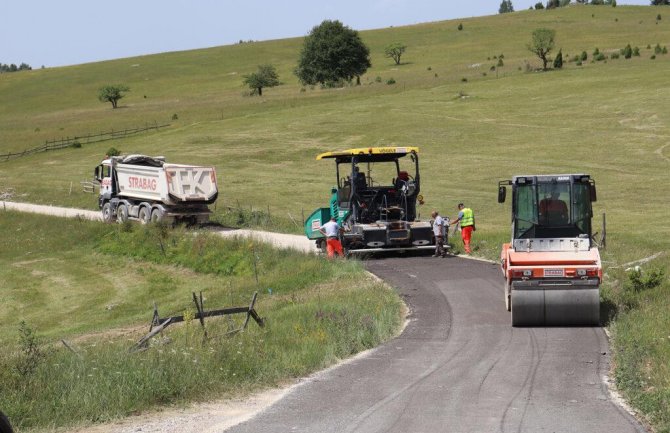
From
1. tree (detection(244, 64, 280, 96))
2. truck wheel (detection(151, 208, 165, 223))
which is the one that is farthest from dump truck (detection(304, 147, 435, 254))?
tree (detection(244, 64, 280, 96))

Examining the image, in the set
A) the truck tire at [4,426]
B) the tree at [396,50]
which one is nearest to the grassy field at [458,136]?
the tree at [396,50]

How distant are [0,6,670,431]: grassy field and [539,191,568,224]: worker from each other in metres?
2.27

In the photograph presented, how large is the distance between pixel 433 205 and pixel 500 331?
28835mm

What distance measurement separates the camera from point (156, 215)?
42688 mm

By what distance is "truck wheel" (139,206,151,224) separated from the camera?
1700 inches

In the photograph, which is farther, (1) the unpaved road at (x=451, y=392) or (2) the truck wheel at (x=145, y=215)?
(2) the truck wheel at (x=145, y=215)

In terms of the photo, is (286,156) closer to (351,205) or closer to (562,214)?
(351,205)

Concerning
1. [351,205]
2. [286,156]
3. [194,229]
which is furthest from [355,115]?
[351,205]

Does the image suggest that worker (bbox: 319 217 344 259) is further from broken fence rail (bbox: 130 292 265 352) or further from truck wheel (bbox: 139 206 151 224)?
truck wheel (bbox: 139 206 151 224)

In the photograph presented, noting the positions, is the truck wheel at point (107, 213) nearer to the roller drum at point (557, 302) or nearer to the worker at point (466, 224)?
the worker at point (466, 224)

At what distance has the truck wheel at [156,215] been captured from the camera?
42.2 meters

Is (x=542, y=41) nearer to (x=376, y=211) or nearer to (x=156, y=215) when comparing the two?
(x=156, y=215)

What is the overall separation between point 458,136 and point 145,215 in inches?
1236

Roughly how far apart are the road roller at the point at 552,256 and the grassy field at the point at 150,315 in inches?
109
